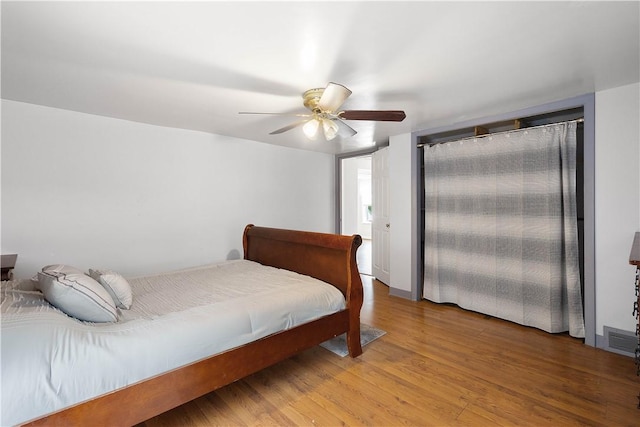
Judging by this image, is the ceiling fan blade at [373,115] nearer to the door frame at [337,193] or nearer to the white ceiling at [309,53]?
the white ceiling at [309,53]

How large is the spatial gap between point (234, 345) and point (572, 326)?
9.93 ft

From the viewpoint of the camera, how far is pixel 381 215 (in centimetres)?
468

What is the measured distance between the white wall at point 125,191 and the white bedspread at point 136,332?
104cm

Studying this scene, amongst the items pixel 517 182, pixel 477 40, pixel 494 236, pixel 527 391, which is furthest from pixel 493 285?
pixel 477 40

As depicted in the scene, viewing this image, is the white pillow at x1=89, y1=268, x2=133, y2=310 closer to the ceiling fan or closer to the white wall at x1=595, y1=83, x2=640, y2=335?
the ceiling fan

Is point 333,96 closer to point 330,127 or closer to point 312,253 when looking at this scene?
point 330,127

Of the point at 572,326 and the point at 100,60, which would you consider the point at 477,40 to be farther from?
the point at 572,326

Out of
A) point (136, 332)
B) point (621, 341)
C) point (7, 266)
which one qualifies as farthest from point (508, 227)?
point (7, 266)

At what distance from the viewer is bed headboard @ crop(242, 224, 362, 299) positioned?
2391 millimetres

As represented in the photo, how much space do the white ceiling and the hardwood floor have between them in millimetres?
2187

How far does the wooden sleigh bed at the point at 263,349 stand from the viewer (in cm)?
136

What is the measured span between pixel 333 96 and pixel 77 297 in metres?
1.86

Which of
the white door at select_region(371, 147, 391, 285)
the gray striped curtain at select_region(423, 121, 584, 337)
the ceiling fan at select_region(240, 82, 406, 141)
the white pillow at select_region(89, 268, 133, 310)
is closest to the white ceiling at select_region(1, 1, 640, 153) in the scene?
the ceiling fan at select_region(240, 82, 406, 141)

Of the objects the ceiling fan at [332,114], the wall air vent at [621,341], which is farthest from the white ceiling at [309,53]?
the wall air vent at [621,341]
